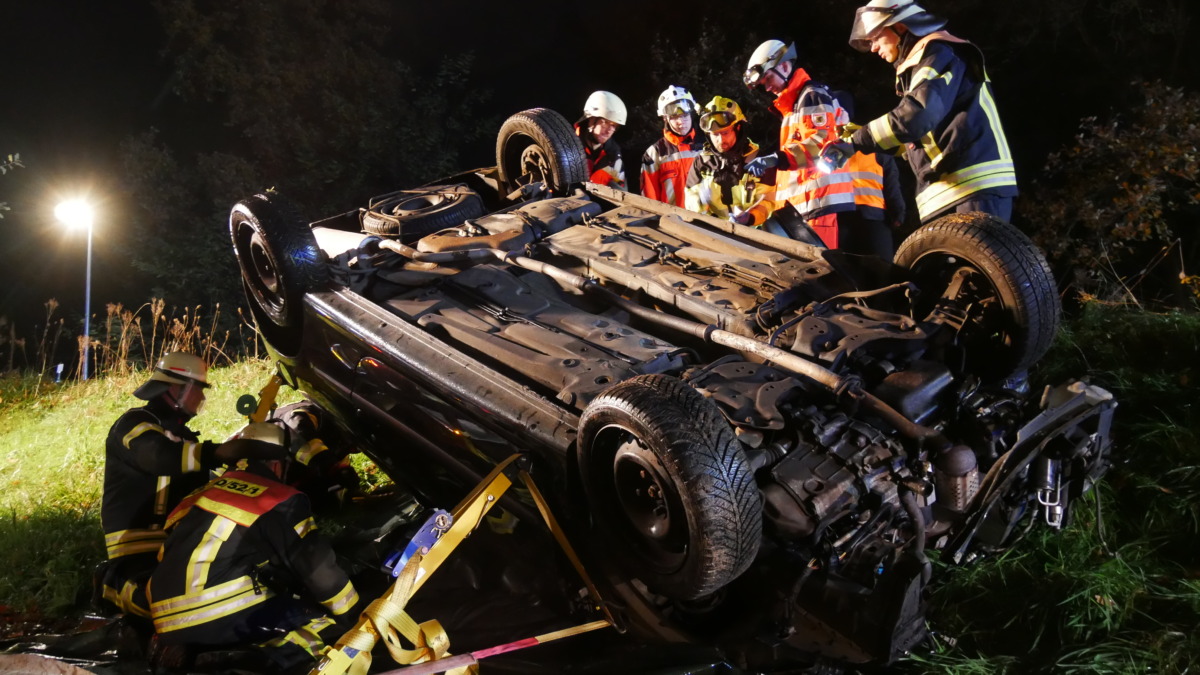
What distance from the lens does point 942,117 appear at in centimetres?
400

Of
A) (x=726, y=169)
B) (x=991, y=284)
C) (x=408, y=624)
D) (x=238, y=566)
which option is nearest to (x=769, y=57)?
(x=726, y=169)

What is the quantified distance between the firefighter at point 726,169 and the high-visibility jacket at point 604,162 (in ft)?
2.83

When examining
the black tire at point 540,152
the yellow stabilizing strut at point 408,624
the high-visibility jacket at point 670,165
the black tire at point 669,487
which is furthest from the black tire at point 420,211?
the black tire at point 669,487

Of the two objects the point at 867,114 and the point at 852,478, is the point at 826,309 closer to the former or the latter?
the point at 852,478

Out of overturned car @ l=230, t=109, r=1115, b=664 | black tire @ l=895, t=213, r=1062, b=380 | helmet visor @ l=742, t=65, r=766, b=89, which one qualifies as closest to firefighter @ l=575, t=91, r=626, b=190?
helmet visor @ l=742, t=65, r=766, b=89

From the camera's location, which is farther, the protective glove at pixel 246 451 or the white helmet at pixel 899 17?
the white helmet at pixel 899 17

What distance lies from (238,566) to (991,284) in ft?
9.88

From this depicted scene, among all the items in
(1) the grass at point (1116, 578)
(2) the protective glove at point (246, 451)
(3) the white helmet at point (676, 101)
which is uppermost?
(3) the white helmet at point (676, 101)

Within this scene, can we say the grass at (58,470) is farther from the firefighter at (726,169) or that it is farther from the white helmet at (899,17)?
the white helmet at (899,17)

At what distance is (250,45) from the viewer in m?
12.0

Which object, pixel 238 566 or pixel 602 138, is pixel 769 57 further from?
pixel 238 566

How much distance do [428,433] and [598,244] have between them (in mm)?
1478

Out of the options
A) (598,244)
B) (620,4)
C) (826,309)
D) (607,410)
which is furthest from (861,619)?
(620,4)

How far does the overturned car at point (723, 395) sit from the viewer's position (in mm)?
2459
